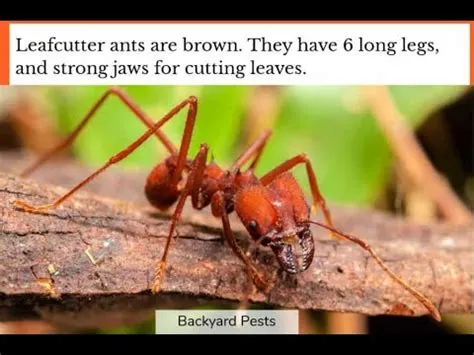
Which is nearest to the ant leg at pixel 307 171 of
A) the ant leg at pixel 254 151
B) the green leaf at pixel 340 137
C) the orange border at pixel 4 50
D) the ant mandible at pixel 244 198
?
the ant mandible at pixel 244 198

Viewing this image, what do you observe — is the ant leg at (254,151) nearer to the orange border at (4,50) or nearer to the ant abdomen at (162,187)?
the ant abdomen at (162,187)

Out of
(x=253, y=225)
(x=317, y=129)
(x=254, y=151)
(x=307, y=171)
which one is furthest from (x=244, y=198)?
(x=317, y=129)

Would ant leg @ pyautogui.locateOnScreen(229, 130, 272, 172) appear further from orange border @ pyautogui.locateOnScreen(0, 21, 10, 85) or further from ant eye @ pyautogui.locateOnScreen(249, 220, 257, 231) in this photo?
orange border @ pyautogui.locateOnScreen(0, 21, 10, 85)

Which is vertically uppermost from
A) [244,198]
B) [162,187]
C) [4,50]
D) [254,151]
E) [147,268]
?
[4,50]

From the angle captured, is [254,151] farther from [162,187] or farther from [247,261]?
[247,261]

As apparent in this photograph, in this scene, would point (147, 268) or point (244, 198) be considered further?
point (244, 198)
